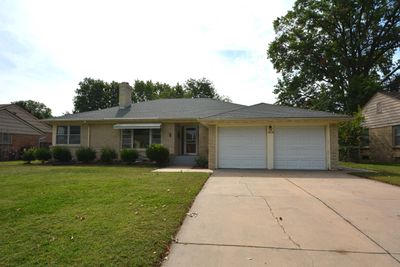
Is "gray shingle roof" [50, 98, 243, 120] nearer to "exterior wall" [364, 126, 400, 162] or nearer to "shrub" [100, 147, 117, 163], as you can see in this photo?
"shrub" [100, 147, 117, 163]

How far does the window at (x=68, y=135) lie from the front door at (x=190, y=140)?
706 cm

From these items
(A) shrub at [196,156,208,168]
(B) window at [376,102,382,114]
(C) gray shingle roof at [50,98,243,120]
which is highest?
(B) window at [376,102,382,114]

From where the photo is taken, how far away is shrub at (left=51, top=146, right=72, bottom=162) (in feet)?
53.4

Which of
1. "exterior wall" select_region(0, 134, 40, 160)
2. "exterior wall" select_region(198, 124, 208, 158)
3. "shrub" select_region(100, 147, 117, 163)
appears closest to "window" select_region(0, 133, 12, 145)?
"exterior wall" select_region(0, 134, 40, 160)

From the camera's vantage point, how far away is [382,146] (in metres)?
20.1

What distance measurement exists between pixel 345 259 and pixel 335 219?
1718 mm

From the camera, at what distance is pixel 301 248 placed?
11.7 ft

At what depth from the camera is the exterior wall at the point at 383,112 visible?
18.9 meters

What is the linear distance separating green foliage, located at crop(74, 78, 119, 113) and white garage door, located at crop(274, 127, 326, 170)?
4205 centimetres

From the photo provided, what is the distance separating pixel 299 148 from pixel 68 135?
47.0ft

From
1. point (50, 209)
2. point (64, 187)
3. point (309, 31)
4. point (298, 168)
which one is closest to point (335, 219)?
point (50, 209)

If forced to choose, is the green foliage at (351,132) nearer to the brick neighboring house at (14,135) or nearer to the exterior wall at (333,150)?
the exterior wall at (333,150)

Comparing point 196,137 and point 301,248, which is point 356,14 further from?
point 301,248

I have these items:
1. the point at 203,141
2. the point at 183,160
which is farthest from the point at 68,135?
the point at 203,141
